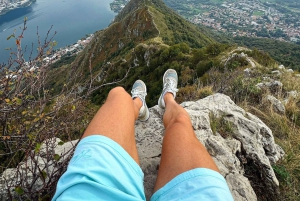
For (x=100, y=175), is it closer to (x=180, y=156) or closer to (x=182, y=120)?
(x=180, y=156)

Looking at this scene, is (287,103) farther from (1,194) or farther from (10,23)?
(10,23)

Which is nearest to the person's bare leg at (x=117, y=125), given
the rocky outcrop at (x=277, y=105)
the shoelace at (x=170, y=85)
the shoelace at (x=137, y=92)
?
the shoelace at (x=137, y=92)

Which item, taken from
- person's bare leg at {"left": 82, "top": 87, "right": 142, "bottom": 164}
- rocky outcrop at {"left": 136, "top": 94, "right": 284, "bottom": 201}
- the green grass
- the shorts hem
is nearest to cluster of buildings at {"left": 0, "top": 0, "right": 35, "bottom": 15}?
rocky outcrop at {"left": 136, "top": 94, "right": 284, "bottom": 201}

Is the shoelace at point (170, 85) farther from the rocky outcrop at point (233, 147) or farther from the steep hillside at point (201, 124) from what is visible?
the rocky outcrop at point (233, 147)

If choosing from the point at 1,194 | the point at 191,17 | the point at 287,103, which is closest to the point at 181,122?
the point at 1,194

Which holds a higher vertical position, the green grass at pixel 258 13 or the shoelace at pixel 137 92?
the shoelace at pixel 137 92

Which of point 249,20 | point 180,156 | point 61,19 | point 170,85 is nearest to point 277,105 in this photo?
point 170,85

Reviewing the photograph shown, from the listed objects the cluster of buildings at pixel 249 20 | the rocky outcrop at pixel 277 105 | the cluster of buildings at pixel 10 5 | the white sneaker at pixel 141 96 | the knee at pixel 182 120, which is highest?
the knee at pixel 182 120

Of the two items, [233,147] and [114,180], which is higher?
[114,180]
